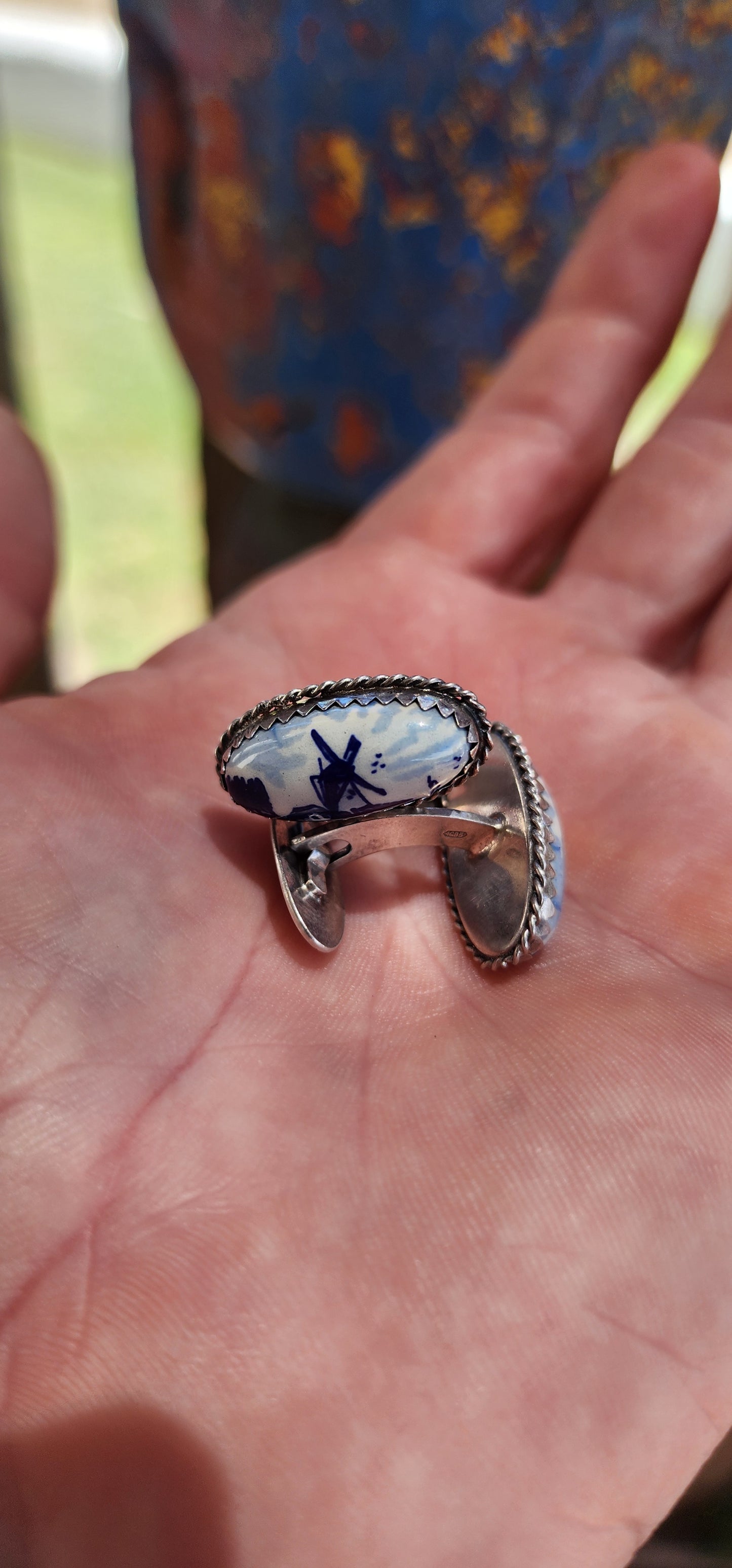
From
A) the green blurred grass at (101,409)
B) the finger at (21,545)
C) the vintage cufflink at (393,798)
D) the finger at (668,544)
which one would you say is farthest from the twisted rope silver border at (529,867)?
the green blurred grass at (101,409)

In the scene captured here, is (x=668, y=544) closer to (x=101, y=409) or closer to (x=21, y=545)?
(x=21, y=545)

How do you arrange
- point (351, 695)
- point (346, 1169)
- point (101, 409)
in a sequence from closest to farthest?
point (346, 1169)
point (351, 695)
point (101, 409)

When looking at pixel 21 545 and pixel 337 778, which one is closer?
pixel 337 778

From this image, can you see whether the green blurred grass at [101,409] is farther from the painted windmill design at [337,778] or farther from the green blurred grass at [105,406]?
the painted windmill design at [337,778]

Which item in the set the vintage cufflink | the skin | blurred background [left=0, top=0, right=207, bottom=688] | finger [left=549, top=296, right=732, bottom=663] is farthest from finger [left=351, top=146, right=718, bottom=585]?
blurred background [left=0, top=0, right=207, bottom=688]

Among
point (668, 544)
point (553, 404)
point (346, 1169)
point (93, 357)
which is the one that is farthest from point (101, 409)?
point (346, 1169)

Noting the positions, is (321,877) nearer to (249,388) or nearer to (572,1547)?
(572,1547)

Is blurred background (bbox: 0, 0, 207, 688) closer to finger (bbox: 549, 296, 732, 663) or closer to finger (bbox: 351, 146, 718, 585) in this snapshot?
finger (bbox: 351, 146, 718, 585)
